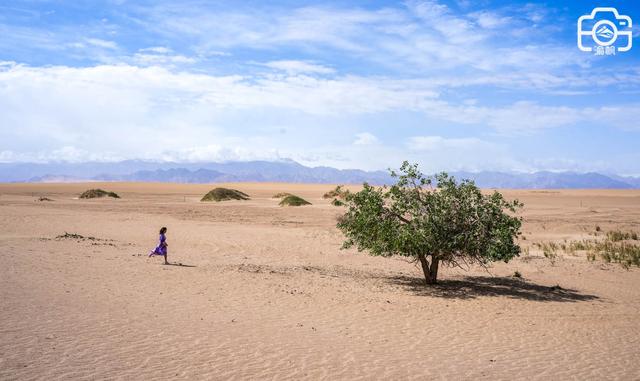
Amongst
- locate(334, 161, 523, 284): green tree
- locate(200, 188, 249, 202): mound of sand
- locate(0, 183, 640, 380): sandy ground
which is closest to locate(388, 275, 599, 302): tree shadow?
locate(0, 183, 640, 380): sandy ground

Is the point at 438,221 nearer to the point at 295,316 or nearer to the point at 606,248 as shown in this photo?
the point at 295,316

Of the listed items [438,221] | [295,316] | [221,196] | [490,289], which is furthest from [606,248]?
[221,196]

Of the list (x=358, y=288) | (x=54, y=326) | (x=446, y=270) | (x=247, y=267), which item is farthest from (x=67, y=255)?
(x=446, y=270)

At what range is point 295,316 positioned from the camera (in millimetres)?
13492

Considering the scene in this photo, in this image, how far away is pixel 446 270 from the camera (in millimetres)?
22344

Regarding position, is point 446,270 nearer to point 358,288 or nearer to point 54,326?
point 358,288

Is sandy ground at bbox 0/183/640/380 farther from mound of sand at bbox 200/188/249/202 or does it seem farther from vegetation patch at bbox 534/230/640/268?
mound of sand at bbox 200/188/249/202

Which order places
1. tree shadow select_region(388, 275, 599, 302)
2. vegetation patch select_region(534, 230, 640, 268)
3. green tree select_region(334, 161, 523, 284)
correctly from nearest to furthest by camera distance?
green tree select_region(334, 161, 523, 284) < tree shadow select_region(388, 275, 599, 302) < vegetation patch select_region(534, 230, 640, 268)

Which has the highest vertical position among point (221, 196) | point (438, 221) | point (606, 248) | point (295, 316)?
point (221, 196)

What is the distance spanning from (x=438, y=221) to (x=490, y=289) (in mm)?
4166

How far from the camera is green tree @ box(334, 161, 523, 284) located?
16.3 metres

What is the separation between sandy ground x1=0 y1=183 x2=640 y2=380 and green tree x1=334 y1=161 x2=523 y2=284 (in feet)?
5.50

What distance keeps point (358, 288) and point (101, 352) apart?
987cm

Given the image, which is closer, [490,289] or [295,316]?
[295,316]
